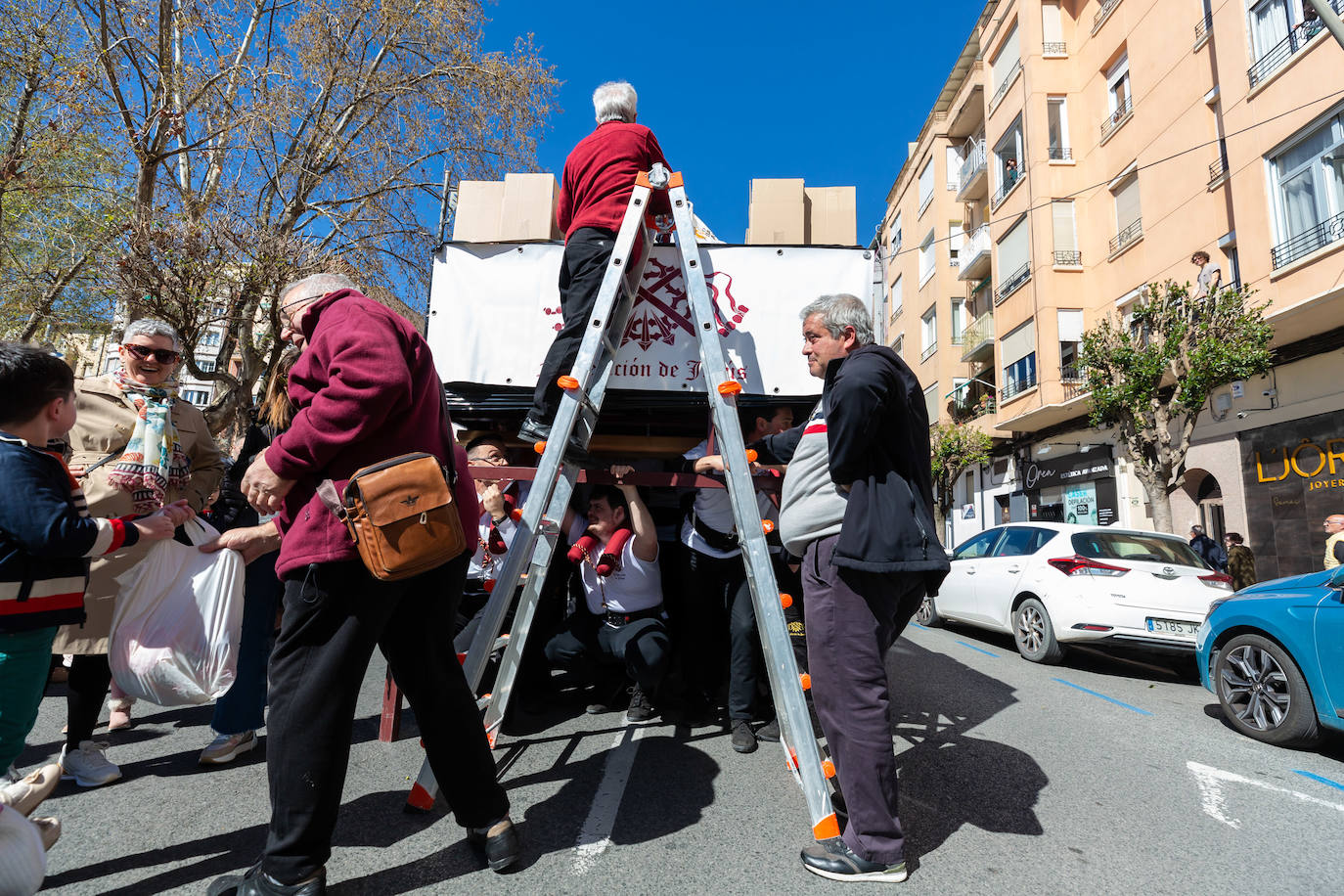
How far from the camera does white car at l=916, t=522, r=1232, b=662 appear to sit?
21.8ft

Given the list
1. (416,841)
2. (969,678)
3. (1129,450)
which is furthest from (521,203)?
(1129,450)

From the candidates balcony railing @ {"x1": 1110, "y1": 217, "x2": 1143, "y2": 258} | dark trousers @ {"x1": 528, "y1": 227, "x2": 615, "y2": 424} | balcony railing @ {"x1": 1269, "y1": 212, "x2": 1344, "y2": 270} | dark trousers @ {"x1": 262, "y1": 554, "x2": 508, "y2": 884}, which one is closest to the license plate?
dark trousers @ {"x1": 528, "y1": 227, "x2": 615, "y2": 424}

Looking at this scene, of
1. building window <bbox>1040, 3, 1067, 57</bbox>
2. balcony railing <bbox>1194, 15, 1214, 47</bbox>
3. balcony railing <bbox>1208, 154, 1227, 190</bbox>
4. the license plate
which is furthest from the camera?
building window <bbox>1040, 3, 1067, 57</bbox>

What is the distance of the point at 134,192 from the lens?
12.3m

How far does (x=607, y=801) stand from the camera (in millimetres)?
2984

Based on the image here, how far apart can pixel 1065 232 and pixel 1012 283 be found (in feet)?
7.97

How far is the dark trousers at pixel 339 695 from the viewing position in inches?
79.7

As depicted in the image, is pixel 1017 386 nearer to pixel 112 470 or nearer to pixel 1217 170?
pixel 1217 170

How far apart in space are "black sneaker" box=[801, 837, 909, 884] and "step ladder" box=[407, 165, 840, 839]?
9cm

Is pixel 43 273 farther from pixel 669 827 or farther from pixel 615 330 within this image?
pixel 669 827

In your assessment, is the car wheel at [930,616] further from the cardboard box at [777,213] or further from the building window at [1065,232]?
the building window at [1065,232]

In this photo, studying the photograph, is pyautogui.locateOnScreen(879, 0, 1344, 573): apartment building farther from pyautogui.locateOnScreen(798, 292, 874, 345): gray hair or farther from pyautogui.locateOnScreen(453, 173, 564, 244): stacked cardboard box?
pyautogui.locateOnScreen(453, 173, 564, 244): stacked cardboard box

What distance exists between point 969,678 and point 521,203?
526 cm

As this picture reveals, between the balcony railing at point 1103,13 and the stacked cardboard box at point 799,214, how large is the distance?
824 inches
